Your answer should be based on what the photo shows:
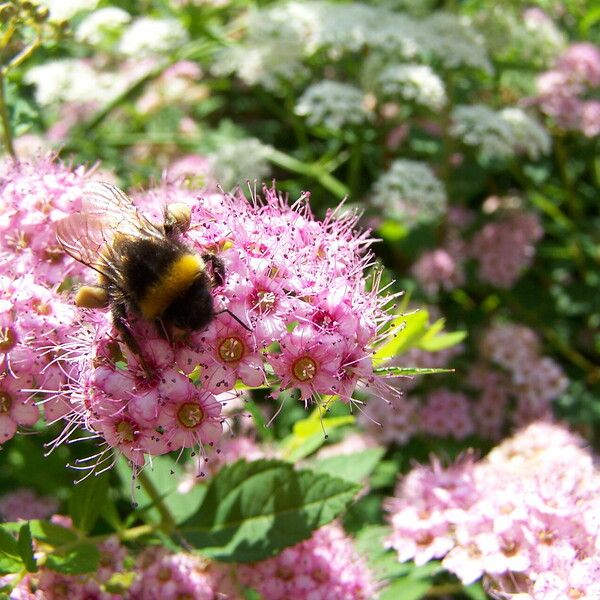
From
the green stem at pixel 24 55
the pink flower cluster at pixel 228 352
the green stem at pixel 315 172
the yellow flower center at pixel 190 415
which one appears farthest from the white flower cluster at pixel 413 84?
the yellow flower center at pixel 190 415

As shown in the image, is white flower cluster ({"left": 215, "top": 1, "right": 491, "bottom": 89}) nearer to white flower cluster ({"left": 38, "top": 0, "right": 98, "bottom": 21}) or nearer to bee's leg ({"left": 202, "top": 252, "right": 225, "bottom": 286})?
white flower cluster ({"left": 38, "top": 0, "right": 98, "bottom": 21})

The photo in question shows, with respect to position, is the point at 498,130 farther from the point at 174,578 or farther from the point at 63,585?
the point at 63,585

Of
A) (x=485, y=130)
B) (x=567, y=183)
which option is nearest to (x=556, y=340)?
(x=567, y=183)

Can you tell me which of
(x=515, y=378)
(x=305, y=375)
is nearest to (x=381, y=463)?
(x=515, y=378)

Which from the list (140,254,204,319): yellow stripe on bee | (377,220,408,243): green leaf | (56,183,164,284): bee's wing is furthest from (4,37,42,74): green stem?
(377,220,408,243): green leaf

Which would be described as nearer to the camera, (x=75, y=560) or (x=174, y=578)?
(x=75, y=560)

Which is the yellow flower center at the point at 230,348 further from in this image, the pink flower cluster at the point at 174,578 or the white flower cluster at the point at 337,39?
the white flower cluster at the point at 337,39

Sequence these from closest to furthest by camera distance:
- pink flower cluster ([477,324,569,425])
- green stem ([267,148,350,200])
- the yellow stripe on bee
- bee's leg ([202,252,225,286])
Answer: the yellow stripe on bee, bee's leg ([202,252,225,286]), pink flower cluster ([477,324,569,425]), green stem ([267,148,350,200])
